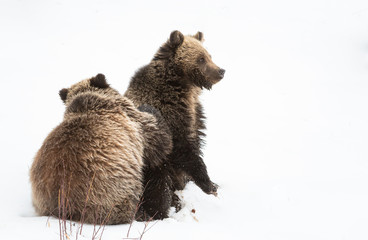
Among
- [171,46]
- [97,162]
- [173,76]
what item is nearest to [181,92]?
[173,76]

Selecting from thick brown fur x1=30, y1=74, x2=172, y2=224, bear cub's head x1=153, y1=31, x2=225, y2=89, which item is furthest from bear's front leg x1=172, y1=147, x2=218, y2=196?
bear cub's head x1=153, y1=31, x2=225, y2=89

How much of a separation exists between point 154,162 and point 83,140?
1.11 metres

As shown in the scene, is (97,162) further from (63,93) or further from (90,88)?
(63,93)

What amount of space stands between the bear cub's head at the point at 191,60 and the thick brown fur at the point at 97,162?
1438 millimetres

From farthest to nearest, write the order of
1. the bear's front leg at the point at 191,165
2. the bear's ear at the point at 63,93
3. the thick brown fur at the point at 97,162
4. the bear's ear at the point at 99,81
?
the bear's front leg at the point at 191,165 < the bear's ear at the point at 63,93 < the bear's ear at the point at 99,81 < the thick brown fur at the point at 97,162

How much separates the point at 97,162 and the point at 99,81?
164cm

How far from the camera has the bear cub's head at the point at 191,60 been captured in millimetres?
6066

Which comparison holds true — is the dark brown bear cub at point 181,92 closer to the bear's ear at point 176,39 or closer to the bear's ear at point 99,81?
the bear's ear at point 176,39

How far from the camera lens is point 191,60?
606 centimetres

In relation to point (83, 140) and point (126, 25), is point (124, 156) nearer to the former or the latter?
point (83, 140)

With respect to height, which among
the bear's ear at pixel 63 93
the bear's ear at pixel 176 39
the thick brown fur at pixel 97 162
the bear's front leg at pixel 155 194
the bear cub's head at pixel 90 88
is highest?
the bear's ear at pixel 176 39

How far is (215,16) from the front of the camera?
64.3 ft

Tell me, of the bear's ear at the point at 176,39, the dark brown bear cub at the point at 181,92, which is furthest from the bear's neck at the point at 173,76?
the bear's ear at the point at 176,39

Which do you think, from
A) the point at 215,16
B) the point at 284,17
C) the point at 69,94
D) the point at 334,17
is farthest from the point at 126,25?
the point at 69,94
